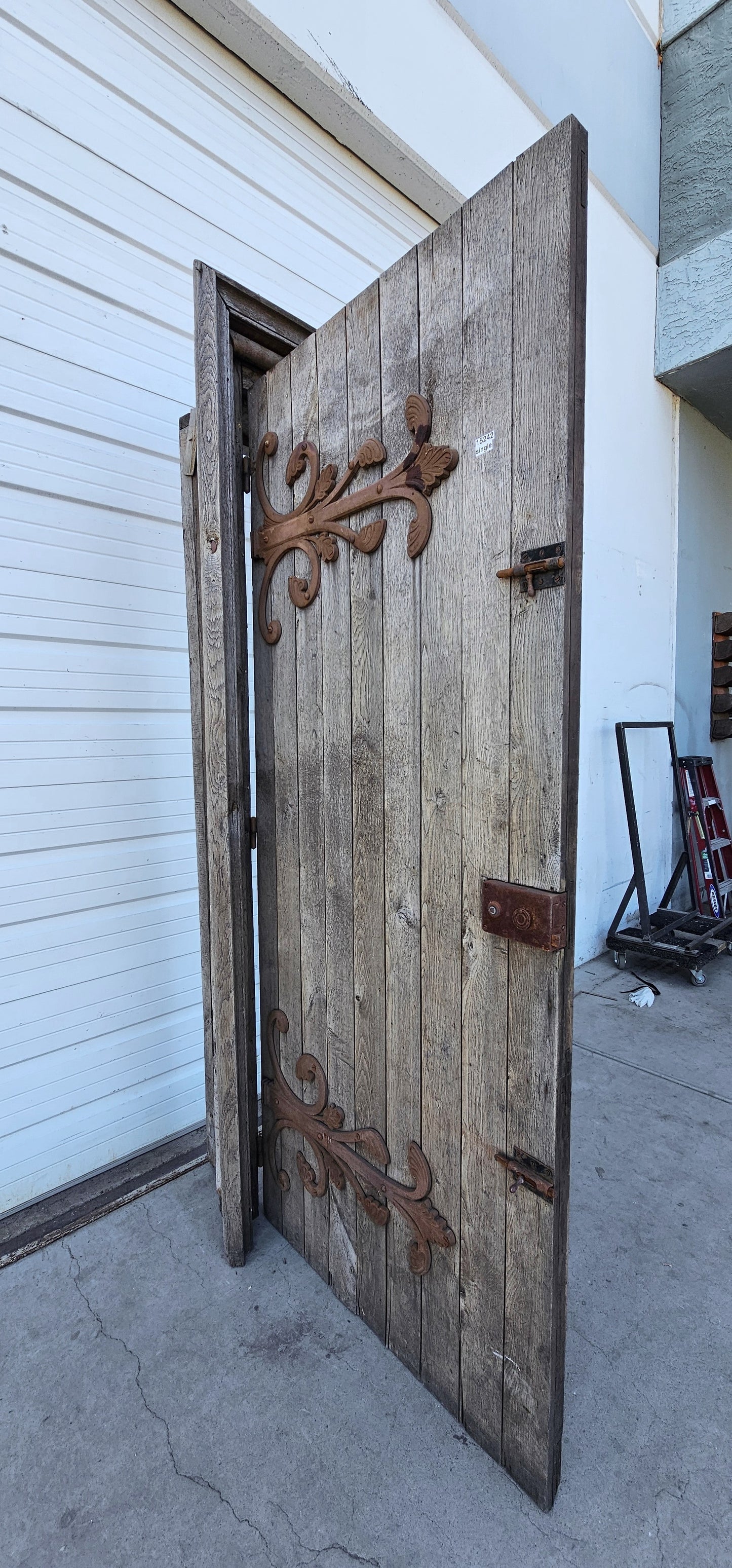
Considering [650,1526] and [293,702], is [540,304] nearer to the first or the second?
[293,702]

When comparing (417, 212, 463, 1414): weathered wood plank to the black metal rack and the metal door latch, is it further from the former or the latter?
the black metal rack

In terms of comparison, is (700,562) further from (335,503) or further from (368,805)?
(368,805)

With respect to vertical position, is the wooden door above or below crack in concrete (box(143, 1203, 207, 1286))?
above

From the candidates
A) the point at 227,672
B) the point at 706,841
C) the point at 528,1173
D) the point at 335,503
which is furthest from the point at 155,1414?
the point at 706,841

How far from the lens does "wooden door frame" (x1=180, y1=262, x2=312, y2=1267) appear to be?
1315mm

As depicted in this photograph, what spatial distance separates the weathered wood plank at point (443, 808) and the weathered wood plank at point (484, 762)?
16 mm

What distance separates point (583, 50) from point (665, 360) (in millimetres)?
1289

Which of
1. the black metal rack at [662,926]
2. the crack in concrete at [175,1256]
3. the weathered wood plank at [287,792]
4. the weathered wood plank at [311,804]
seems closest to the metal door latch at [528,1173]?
the weathered wood plank at [311,804]

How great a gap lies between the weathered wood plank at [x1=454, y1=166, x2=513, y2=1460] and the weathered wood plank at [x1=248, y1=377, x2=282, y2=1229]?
0.59 m

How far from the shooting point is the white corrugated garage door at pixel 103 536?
155 cm

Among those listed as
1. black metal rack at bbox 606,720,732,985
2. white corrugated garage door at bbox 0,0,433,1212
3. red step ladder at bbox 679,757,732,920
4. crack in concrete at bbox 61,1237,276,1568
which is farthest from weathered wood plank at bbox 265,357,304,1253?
red step ladder at bbox 679,757,732,920

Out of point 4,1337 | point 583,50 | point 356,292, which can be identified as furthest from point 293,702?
point 583,50

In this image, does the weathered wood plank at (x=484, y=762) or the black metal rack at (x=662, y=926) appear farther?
the black metal rack at (x=662, y=926)

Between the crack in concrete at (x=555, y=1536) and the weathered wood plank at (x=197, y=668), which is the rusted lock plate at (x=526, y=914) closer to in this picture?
the weathered wood plank at (x=197, y=668)
